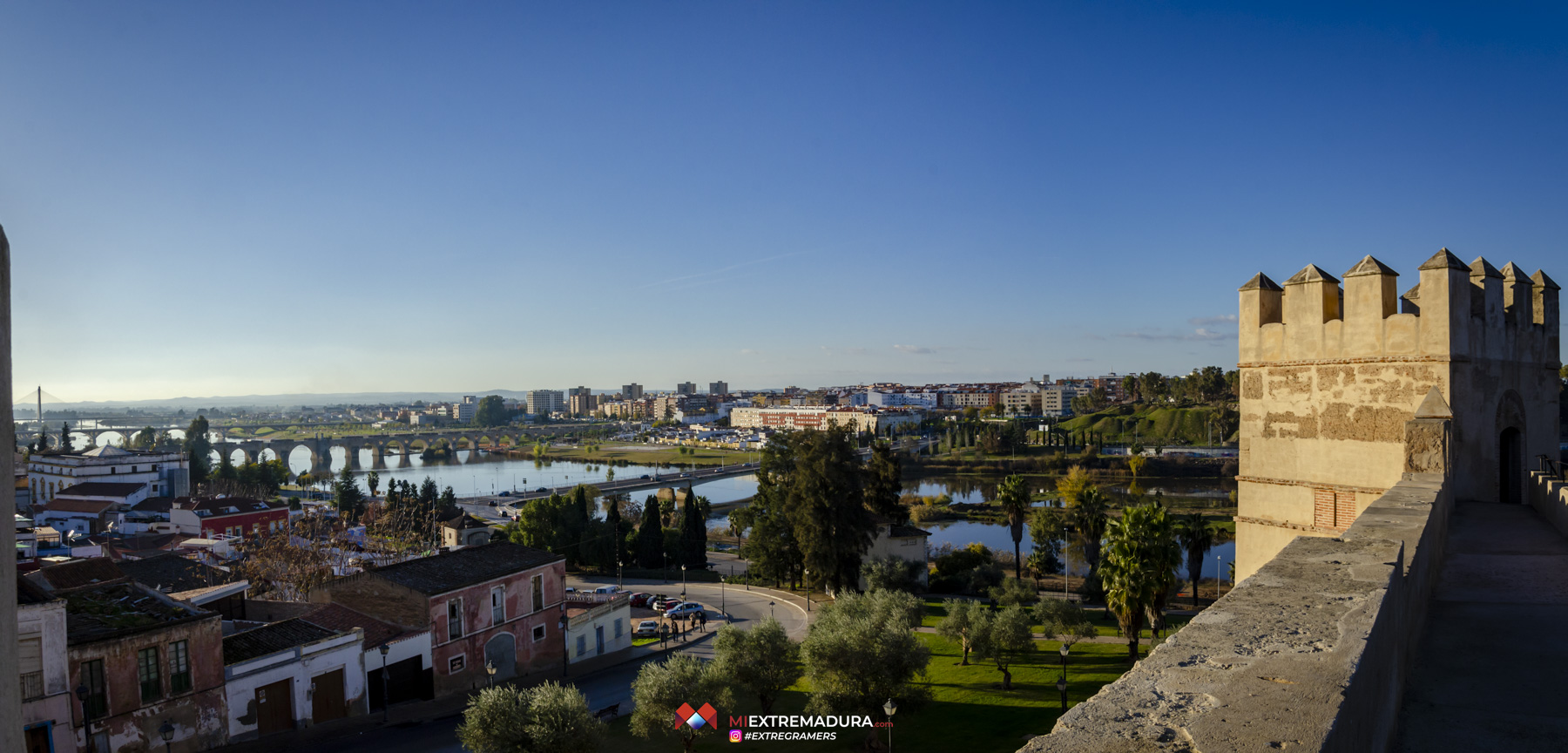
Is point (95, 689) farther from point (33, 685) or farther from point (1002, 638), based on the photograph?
point (1002, 638)

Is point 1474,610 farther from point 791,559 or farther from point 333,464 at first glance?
point 333,464

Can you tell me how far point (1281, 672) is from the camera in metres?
2.54

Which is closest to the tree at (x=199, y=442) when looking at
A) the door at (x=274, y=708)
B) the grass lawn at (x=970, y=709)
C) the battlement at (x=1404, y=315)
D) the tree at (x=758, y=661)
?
the door at (x=274, y=708)

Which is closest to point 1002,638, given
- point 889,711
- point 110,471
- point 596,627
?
point 889,711

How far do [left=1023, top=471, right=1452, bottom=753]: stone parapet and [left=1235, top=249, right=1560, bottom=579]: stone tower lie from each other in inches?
240

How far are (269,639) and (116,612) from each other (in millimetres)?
3028

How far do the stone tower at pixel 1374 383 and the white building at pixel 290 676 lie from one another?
17.8m

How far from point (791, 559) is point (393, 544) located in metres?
16.7

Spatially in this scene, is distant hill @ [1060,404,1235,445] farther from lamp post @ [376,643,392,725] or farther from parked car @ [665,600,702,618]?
→ lamp post @ [376,643,392,725]

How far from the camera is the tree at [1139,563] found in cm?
2164

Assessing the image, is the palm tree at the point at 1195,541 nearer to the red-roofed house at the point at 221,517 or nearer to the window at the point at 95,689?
the window at the point at 95,689

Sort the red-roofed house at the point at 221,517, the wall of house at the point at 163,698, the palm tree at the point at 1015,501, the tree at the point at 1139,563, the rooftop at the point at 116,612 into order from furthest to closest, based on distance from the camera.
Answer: the red-roofed house at the point at 221,517
the palm tree at the point at 1015,501
the tree at the point at 1139,563
the rooftop at the point at 116,612
the wall of house at the point at 163,698

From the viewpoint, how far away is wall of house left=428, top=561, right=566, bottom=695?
872 inches

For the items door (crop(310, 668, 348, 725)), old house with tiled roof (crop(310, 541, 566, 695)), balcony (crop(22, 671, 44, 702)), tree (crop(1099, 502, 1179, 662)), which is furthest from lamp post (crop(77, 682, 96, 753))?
tree (crop(1099, 502, 1179, 662))
